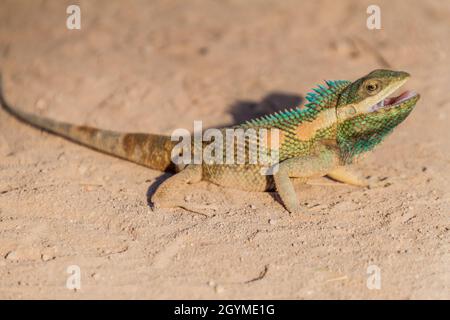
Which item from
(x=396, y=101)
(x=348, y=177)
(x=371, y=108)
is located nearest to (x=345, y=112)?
(x=371, y=108)

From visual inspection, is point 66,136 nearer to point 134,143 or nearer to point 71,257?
point 134,143

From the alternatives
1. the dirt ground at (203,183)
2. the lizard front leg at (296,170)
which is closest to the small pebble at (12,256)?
the dirt ground at (203,183)

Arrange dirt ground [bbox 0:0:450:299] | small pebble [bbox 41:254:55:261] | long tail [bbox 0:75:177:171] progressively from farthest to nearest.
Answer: long tail [bbox 0:75:177:171], small pebble [bbox 41:254:55:261], dirt ground [bbox 0:0:450:299]

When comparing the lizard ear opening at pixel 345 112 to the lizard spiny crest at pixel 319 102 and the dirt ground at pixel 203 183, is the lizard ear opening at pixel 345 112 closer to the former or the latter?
the lizard spiny crest at pixel 319 102

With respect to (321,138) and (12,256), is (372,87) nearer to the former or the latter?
(321,138)

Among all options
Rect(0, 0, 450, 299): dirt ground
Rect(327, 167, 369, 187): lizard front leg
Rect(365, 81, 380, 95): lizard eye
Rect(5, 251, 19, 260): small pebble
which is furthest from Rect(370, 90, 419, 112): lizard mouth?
Rect(5, 251, 19, 260): small pebble

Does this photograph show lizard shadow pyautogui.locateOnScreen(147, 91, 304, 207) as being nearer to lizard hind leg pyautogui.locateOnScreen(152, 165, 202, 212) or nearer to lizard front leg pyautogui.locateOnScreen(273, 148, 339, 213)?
lizard hind leg pyautogui.locateOnScreen(152, 165, 202, 212)
